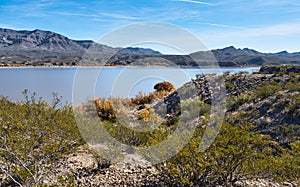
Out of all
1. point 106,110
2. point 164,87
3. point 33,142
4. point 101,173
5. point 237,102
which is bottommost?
point 101,173

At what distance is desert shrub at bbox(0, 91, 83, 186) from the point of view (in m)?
5.09

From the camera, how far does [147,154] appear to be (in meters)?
6.09

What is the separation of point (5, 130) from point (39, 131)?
2.66 ft

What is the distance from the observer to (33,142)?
19.4 feet

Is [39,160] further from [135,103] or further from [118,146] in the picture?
[135,103]

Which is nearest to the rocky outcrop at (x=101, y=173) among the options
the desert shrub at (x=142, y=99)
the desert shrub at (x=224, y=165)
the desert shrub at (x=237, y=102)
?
the desert shrub at (x=224, y=165)

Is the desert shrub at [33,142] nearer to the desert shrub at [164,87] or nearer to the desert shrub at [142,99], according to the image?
the desert shrub at [142,99]

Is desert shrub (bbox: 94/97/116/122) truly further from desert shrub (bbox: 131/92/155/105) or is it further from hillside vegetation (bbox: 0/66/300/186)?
desert shrub (bbox: 131/92/155/105)

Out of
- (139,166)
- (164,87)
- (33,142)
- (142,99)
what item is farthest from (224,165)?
(164,87)

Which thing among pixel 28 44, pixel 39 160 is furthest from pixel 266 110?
pixel 28 44

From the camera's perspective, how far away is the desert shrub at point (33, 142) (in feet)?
16.7

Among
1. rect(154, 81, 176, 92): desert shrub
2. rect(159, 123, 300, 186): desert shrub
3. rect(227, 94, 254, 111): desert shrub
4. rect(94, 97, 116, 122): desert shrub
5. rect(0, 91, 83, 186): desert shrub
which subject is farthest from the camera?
rect(154, 81, 176, 92): desert shrub

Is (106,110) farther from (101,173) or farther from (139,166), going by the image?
(101,173)

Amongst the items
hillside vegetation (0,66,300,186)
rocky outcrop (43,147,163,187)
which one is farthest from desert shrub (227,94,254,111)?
rocky outcrop (43,147,163,187)
